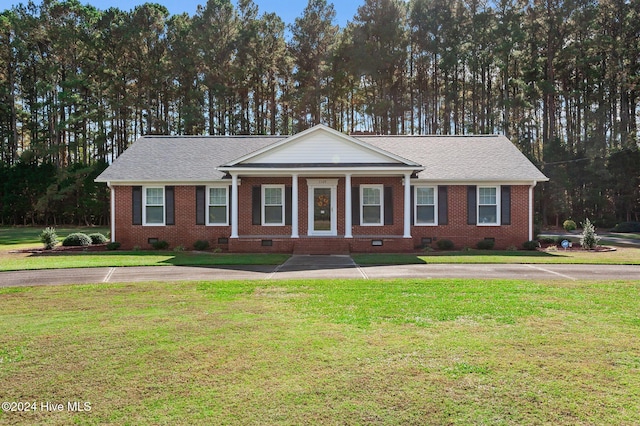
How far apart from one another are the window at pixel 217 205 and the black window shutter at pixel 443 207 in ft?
33.0

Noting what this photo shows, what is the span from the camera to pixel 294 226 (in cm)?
1961

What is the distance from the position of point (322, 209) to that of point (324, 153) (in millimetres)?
2735

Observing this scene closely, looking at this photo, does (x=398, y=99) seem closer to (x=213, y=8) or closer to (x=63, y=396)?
(x=213, y=8)

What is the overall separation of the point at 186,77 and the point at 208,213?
30736 millimetres

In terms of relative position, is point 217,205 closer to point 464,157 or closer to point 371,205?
point 371,205

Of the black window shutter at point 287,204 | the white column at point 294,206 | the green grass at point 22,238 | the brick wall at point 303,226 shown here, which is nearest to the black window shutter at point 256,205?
the brick wall at point 303,226

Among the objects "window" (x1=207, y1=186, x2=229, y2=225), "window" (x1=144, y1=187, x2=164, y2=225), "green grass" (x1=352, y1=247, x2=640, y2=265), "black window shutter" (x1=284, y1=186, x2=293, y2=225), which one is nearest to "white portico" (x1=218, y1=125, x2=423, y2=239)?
"black window shutter" (x1=284, y1=186, x2=293, y2=225)

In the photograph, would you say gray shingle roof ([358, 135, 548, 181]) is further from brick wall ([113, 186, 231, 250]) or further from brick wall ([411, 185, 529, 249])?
brick wall ([113, 186, 231, 250])

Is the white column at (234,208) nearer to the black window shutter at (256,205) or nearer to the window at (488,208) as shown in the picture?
the black window shutter at (256,205)

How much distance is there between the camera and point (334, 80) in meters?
44.1

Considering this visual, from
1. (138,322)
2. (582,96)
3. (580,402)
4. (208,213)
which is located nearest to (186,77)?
(208,213)

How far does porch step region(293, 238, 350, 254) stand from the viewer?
61.8ft

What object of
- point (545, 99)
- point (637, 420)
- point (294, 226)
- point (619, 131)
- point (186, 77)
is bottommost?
point (637, 420)

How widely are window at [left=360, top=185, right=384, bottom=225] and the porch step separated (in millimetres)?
2464
